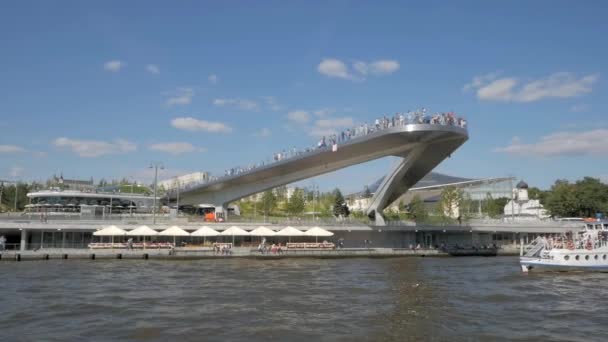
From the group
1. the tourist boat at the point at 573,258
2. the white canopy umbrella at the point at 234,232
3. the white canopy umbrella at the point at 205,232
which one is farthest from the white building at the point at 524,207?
the white canopy umbrella at the point at 205,232

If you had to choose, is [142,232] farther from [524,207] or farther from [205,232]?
[524,207]

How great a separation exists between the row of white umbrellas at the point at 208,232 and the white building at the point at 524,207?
59729 millimetres

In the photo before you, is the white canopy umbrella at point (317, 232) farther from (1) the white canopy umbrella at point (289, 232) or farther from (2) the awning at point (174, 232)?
(2) the awning at point (174, 232)

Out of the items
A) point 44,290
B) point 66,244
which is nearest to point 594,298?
point 44,290

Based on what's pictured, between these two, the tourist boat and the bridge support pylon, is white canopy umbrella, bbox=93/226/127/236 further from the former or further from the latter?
the tourist boat

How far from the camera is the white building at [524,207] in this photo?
94500mm

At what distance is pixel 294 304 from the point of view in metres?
21.3

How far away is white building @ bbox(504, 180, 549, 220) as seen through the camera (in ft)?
310

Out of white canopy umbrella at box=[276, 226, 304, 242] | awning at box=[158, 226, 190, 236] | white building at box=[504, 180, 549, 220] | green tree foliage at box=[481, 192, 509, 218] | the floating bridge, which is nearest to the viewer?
awning at box=[158, 226, 190, 236]

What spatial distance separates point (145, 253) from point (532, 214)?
269 feet

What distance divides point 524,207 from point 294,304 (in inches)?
3620

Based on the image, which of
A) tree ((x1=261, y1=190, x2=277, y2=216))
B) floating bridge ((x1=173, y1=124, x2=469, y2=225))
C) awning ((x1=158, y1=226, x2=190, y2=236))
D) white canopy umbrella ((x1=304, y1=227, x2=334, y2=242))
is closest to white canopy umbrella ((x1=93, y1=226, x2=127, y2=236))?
awning ((x1=158, y1=226, x2=190, y2=236))

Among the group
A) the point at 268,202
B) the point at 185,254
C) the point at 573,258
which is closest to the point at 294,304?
the point at 185,254

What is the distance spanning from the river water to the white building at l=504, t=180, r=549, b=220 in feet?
214
